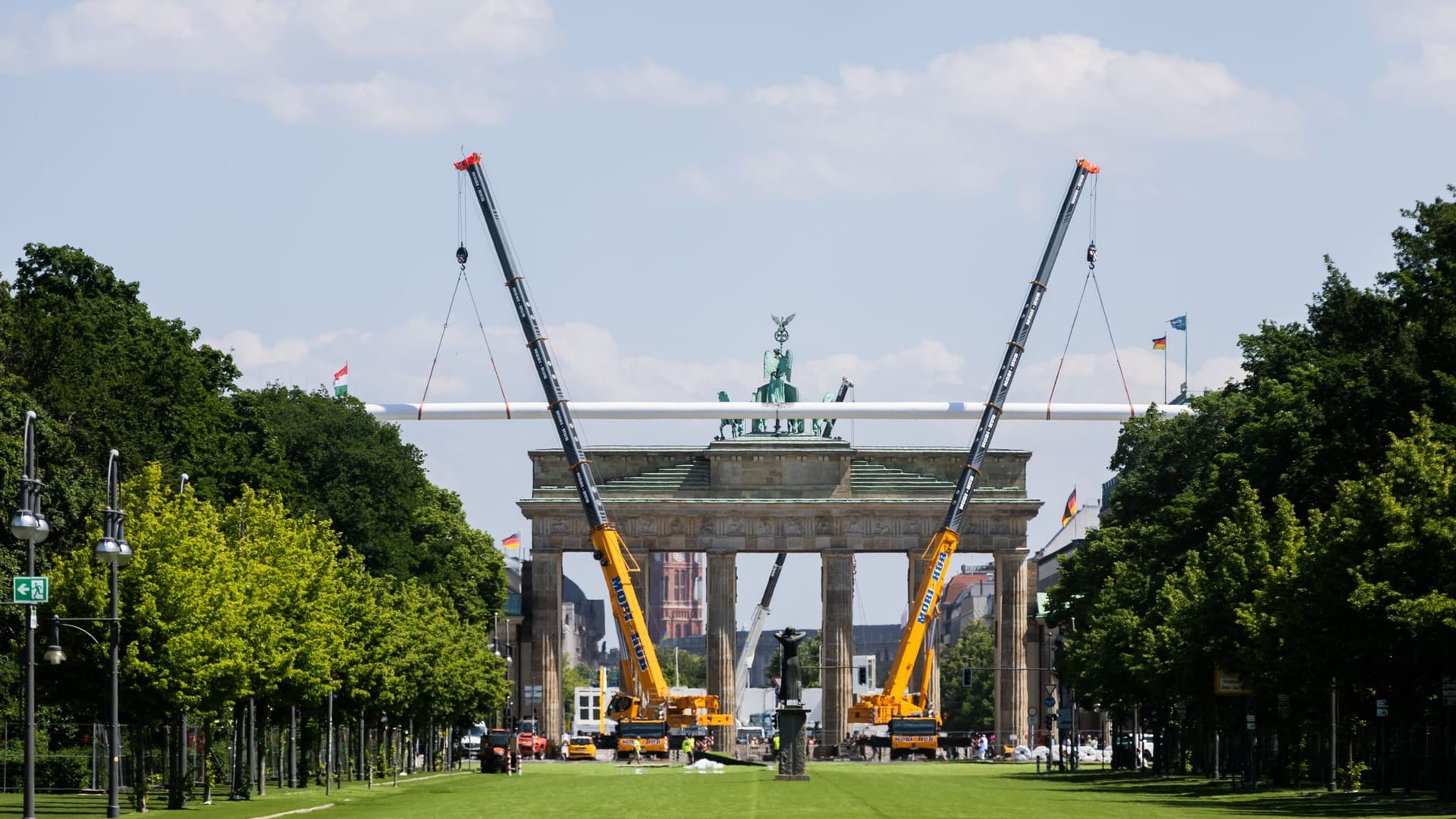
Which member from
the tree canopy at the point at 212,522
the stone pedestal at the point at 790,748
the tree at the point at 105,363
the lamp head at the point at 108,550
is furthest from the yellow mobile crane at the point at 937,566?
the lamp head at the point at 108,550

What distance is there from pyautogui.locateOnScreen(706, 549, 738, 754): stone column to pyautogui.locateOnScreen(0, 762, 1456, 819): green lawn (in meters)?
76.0

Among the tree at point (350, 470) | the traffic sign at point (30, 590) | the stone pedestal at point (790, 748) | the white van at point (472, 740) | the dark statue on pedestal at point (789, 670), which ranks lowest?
the white van at point (472, 740)

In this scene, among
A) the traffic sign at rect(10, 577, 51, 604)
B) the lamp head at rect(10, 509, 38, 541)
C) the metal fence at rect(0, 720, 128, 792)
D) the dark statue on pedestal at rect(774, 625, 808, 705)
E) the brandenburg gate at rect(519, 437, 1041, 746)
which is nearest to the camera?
the lamp head at rect(10, 509, 38, 541)

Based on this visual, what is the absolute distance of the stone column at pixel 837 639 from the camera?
169500 millimetres

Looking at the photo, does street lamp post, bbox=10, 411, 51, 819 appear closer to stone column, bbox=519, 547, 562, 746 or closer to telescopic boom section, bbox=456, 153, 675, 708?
telescopic boom section, bbox=456, 153, 675, 708

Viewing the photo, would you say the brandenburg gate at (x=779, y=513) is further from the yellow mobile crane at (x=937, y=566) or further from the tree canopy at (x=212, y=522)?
the tree canopy at (x=212, y=522)

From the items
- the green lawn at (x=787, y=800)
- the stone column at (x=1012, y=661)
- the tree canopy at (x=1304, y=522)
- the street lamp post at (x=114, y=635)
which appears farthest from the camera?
the stone column at (x=1012, y=661)

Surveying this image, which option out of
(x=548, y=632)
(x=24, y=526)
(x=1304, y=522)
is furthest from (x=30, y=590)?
(x=548, y=632)

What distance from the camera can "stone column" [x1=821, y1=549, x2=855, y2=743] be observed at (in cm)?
16950

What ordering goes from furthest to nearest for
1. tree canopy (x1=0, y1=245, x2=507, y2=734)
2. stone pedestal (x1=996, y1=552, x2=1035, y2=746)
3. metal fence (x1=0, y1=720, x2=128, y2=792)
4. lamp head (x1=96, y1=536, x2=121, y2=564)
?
stone pedestal (x1=996, y1=552, x2=1035, y2=746) → metal fence (x1=0, y1=720, x2=128, y2=792) → tree canopy (x1=0, y1=245, x2=507, y2=734) → lamp head (x1=96, y1=536, x2=121, y2=564)

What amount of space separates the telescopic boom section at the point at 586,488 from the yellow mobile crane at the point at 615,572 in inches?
1.4

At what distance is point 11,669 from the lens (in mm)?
72938

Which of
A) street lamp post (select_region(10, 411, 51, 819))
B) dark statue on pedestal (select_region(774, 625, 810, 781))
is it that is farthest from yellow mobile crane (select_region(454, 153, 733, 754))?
street lamp post (select_region(10, 411, 51, 819))

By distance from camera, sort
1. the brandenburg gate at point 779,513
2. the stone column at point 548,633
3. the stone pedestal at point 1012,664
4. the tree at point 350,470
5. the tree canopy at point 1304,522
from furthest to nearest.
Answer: the stone column at point 548,633, the brandenburg gate at point 779,513, the stone pedestal at point 1012,664, the tree at point 350,470, the tree canopy at point 1304,522
